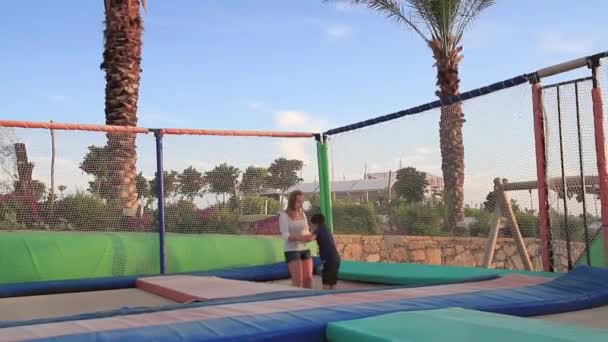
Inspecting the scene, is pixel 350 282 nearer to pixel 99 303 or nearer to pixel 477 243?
pixel 477 243

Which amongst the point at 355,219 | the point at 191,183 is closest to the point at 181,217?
the point at 191,183

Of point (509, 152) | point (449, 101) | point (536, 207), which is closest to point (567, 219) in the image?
point (536, 207)

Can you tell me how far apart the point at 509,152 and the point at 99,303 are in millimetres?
3818

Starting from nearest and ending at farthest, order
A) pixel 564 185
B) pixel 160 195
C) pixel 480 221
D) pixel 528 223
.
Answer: pixel 564 185
pixel 528 223
pixel 480 221
pixel 160 195

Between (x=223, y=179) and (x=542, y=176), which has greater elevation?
(x=223, y=179)

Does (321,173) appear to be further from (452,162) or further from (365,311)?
(365,311)

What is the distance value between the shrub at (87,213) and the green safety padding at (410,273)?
2590 millimetres

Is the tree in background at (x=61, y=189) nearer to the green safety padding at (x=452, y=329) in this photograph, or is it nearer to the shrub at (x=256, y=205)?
the shrub at (x=256, y=205)

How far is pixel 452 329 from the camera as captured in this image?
2.60 metres

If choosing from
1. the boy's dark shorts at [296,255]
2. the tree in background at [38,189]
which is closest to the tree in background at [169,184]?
the tree in background at [38,189]

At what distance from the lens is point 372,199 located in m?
7.71

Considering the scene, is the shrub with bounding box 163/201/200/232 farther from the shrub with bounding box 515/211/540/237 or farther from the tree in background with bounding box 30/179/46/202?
the shrub with bounding box 515/211/540/237

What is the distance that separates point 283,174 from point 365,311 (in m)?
4.91

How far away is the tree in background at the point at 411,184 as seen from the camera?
707cm
